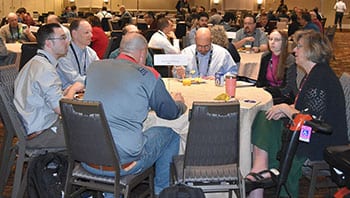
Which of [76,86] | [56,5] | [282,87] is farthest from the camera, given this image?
[56,5]

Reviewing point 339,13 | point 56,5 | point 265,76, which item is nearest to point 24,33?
point 265,76

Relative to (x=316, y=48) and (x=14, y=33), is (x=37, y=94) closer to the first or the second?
(x=316, y=48)

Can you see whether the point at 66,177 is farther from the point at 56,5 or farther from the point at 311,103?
the point at 56,5

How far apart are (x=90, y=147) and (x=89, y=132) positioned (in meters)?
0.09

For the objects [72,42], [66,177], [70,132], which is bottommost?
[66,177]

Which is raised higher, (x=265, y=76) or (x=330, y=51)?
(x=330, y=51)

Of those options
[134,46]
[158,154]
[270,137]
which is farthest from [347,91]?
[134,46]

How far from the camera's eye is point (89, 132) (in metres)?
2.70

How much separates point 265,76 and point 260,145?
1881mm

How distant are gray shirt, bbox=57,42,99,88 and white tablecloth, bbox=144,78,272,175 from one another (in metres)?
0.83

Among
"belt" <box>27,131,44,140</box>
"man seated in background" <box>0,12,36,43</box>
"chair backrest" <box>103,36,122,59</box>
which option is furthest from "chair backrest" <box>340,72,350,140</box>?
"man seated in background" <box>0,12,36,43</box>

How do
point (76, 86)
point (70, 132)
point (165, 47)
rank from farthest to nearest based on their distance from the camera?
1. point (165, 47)
2. point (76, 86)
3. point (70, 132)

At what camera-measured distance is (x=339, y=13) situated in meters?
21.9

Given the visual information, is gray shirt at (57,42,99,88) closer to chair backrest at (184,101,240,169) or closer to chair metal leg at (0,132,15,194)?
chair metal leg at (0,132,15,194)
